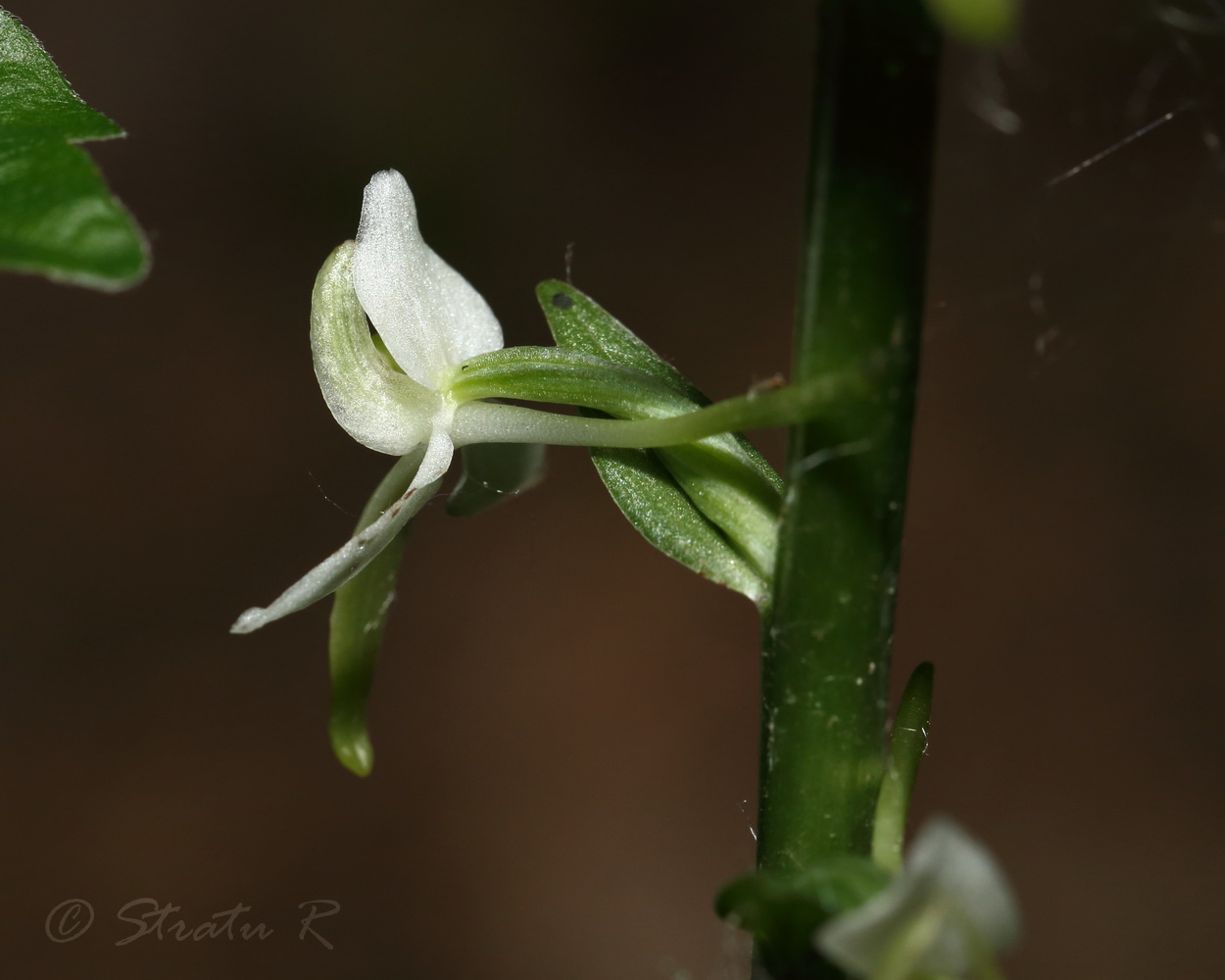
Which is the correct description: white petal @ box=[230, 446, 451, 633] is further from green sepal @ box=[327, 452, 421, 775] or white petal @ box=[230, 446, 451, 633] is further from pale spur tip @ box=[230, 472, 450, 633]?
green sepal @ box=[327, 452, 421, 775]

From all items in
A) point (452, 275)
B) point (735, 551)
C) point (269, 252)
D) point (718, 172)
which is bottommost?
point (735, 551)

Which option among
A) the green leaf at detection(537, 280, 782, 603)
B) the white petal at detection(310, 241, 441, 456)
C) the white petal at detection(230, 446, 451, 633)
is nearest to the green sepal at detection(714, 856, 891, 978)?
the green leaf at detection(537, 280, 782, 603)

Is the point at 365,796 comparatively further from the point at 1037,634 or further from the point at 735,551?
the point at 735,551

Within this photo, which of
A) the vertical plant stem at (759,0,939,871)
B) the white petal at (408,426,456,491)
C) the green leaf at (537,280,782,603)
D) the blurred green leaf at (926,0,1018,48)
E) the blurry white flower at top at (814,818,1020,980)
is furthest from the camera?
the white petal at (408,426,456,491)

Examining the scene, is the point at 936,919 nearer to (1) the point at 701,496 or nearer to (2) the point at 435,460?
(1) the point at 701,496

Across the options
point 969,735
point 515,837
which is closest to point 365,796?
point 515,837

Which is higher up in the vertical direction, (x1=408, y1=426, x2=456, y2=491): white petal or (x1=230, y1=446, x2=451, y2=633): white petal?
(x1=408, y1=426, x2=456, y2=491): white petal

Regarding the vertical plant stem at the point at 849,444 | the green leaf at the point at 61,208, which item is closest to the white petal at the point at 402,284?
the green leaf at the point at 61,208
